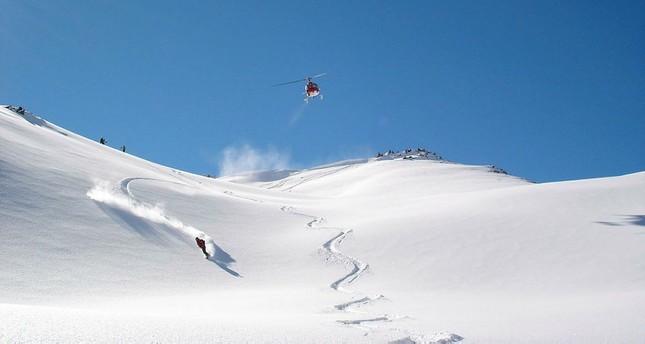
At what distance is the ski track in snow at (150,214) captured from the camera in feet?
59.2

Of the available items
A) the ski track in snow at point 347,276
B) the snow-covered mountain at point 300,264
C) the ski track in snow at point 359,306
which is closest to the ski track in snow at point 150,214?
the snow-covered mountain at point 300,264

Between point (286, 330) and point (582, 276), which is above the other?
point (582, 276)

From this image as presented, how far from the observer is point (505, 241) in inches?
715

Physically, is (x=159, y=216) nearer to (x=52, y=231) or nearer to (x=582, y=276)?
(x=52, y=231)

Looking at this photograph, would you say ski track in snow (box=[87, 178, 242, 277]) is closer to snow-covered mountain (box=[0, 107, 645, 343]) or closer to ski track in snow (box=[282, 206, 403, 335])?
snow-covered mountain (box=[0, 107, 645, 343])

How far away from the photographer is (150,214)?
2033cm

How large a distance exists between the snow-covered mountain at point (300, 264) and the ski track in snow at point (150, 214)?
0.38 feet

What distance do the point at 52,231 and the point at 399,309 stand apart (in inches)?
437

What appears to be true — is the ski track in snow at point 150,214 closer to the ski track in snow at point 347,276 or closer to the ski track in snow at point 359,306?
the ski track in snow at point 347,276

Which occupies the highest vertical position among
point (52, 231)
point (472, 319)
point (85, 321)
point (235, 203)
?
point (235, 203)

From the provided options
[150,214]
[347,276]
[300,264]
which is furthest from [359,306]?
[150,214]

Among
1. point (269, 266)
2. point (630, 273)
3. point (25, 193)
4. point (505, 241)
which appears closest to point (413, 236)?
point (505, 241)

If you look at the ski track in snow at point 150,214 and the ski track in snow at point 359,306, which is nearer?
the ski track in snow at point 359,306

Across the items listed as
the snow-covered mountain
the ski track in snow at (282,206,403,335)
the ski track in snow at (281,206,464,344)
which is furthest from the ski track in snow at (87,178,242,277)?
the ski track in snow at (281,206,464,344)
